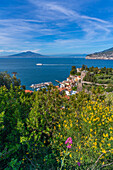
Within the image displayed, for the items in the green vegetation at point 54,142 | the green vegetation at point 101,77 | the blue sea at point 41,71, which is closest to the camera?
the green vegetation at point 54,142

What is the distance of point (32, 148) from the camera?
9.30 ft

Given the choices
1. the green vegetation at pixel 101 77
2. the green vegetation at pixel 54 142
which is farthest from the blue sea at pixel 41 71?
the green vegetation at pixel 101 77

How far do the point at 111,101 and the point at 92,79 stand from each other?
32.6 meters

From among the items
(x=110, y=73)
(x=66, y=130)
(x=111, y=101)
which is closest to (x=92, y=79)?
(x=110, y=73)

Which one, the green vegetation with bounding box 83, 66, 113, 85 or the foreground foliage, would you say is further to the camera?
the green vegetation with bounding box 83, 66, 113, 85

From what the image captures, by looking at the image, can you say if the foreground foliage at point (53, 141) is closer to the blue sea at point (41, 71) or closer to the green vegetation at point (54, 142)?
the green vegetation at point (54, 142)

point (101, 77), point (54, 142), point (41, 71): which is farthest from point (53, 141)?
point (41, 71)

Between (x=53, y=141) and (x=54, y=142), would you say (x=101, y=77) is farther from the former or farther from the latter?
(x=54, y=142)

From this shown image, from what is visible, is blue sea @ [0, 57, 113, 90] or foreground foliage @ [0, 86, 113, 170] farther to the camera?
blue sea @ [0, 57, 113, 90]

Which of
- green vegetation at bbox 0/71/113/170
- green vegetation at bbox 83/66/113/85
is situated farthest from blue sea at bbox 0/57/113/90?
green vegetation at bbox 83/66/113/85

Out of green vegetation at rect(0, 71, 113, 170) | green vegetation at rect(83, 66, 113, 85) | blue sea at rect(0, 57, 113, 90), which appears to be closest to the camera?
green vegetation at rect(0, 71, 113, 170)

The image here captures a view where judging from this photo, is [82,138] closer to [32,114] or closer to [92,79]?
[32,114]

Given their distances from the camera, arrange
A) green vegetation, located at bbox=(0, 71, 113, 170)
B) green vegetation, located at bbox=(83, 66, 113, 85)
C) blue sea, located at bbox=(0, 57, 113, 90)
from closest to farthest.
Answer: green vegetation, located at bbox=(0, 71, 113, 170)
green vegetation, located at bbox=(83, 66, 113, 85)
blue sea, located at bbox=(0, 57, 113, 90)

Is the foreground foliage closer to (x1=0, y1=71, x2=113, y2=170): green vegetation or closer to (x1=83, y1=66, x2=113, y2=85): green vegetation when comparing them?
(x1=0, y1=71, x2=113, y2=170): green vegetation
